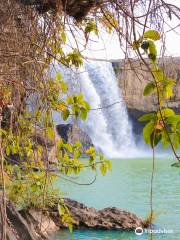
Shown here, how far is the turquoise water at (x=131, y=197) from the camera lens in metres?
5.03

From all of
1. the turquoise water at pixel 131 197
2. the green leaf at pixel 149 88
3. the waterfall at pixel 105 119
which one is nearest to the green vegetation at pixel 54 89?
the green leaf at pixel 149 88

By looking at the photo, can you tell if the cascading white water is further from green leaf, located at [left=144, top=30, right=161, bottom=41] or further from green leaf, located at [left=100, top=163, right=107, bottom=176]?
green leaf, located at [left=144, top=30, right=161, bottom=41]

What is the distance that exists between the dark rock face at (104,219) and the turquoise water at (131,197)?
0.25 feet

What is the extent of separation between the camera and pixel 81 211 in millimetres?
5301

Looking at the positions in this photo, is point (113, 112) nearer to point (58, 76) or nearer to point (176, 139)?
point (58, 76)

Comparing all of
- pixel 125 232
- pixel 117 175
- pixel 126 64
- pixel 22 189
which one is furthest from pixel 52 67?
pixel 117 175

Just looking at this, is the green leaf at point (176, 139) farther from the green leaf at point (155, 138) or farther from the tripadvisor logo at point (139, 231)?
the tripadvisor logo at point (139, 231)

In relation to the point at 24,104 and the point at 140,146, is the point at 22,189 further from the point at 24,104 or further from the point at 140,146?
the point at 140,146

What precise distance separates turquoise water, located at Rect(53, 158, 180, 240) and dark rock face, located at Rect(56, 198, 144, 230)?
0.25 feet

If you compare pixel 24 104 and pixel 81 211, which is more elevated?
pixel 24 104

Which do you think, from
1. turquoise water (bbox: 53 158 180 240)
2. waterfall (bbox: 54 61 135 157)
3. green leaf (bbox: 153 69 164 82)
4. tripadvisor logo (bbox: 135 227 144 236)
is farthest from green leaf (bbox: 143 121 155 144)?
waterfall (bbox: 54 61 135 157)

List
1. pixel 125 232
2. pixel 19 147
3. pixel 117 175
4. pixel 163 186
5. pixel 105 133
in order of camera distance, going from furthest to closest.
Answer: pixel 105 133, pixel 117 175, pixel 163 186, pixel 125 232, pixel 19 147

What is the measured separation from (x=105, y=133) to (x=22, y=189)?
15.4m

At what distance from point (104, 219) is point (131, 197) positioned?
1.84 m
